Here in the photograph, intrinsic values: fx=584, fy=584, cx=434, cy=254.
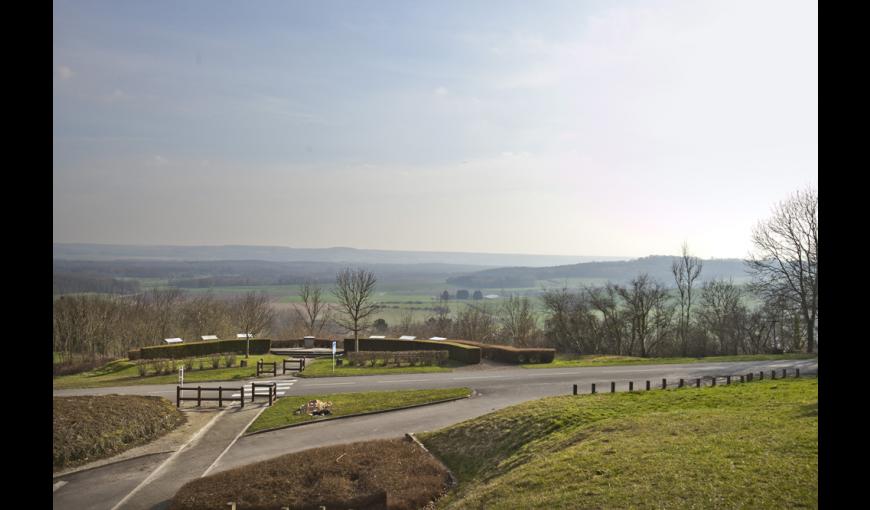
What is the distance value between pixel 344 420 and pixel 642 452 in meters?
11.6

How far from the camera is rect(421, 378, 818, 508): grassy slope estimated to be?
11.0 m

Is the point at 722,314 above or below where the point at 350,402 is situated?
above

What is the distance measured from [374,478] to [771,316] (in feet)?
144

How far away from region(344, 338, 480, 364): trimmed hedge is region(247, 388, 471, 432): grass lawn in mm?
10171

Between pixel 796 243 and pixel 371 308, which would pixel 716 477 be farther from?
pixel 796 243

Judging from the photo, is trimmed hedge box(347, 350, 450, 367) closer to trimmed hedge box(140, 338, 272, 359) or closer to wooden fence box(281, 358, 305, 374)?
wooden fence box(281, 358, 305, 374)

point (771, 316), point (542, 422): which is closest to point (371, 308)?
point (542, 422)

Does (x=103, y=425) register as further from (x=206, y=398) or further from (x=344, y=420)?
(x=344, y=420)

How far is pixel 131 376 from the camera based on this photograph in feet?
108

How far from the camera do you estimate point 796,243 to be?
4478cm

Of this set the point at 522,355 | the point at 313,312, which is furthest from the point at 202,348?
the point at 313,312

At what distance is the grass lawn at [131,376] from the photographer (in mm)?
30562

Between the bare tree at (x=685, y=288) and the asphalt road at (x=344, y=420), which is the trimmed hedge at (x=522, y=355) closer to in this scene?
the asphalt road at (x=344, y=420)
